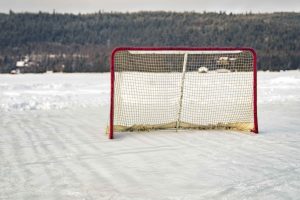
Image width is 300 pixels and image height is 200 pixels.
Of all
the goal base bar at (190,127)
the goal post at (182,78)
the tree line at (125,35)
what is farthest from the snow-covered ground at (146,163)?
the tree line at (125,35)

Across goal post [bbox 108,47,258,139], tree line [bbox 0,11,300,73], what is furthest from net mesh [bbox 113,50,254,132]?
tree line [bbox 0,11,300,73]

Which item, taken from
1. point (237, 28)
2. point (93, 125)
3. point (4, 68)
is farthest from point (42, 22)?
point (93, 125)

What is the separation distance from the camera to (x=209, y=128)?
7859 millimetres

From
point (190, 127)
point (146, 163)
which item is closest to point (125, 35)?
point (190, 127)

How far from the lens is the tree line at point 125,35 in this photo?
75.9 meters

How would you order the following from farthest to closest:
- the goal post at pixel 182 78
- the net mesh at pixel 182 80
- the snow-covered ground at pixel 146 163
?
1. the net mesh at pixel 182 80
2. the goal post at pixel 182 78
3. the snow-covered ground at pixel 146 163

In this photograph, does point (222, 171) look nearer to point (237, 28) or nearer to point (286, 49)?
point (286, 49)

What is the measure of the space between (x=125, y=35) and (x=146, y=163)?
331 ft

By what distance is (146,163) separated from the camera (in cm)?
506

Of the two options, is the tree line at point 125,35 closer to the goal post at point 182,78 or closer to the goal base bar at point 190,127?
the goal post at point 182,78

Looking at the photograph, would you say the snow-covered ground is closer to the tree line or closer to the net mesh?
the net mesh

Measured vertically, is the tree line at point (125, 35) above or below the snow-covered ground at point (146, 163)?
above

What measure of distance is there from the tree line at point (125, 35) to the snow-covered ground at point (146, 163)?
58.7m

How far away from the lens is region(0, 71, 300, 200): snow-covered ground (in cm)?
391
